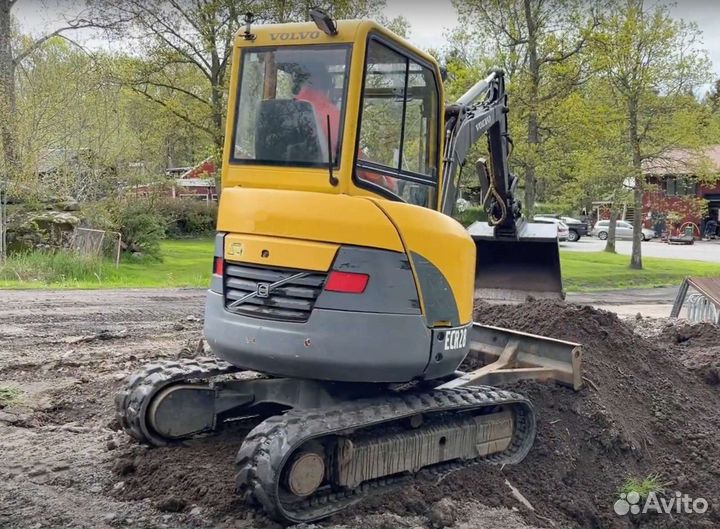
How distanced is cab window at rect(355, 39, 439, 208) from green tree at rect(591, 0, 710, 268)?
18.2 m

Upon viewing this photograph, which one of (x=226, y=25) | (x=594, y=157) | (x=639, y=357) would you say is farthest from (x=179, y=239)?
(x=639, y=357)

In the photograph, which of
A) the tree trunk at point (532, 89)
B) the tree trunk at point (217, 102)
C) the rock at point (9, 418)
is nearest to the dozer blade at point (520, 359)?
the rock at point (9, 418)

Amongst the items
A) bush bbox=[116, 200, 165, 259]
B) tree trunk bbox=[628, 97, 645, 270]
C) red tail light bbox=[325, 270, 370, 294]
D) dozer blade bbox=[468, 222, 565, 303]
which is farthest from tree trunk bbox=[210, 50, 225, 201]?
red tail light bbox=[325, 270, 370, 294]

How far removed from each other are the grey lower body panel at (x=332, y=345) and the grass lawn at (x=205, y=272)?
10752mm

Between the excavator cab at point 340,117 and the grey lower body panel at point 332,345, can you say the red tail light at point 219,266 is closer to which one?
the grey lower body panel at point 332,345

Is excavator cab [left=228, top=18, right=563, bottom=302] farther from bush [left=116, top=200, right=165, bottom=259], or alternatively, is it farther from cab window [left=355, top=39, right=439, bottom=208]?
bush [left=116, top=200, right=165, bottom=259]

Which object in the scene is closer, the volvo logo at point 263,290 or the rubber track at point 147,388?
the volvo logo at point 263,290

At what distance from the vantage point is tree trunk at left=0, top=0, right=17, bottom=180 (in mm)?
17594

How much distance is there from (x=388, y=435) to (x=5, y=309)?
26.8ft

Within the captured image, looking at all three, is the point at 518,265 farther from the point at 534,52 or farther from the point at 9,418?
the point at 534,52

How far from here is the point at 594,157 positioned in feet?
75.6

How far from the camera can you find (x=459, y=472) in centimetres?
503

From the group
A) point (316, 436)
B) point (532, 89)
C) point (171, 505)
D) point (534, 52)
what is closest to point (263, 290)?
point (316, 436)

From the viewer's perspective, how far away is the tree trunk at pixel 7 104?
693 inches
